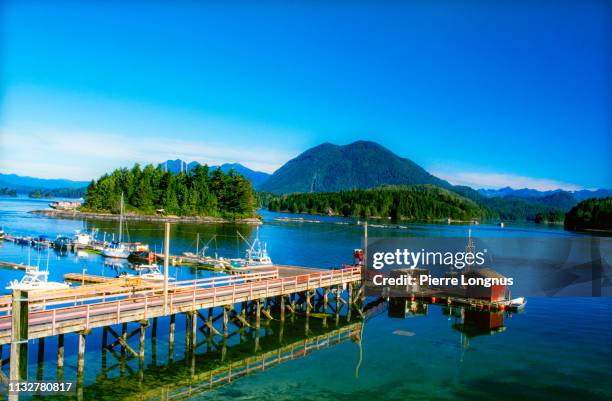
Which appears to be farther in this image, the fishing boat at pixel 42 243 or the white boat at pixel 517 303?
the fishing boat at pixel 42 243

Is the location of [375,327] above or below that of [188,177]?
below

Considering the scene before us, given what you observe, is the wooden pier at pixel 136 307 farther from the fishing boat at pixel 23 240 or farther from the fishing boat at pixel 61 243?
the fishing boat at pixel 23 240

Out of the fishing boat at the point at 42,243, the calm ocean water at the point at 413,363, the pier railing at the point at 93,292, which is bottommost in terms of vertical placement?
the calm ocean water at the point at 413,363

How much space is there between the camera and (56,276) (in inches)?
2238

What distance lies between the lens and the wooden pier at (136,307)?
74.5 ft

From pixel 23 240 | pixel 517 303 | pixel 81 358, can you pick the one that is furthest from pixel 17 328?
pixel 23 240

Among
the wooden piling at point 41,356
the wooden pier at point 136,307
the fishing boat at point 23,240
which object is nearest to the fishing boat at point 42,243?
the fishing boat at point 23,240

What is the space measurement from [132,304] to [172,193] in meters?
131

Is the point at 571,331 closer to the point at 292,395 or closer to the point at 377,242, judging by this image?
the point at 292,395

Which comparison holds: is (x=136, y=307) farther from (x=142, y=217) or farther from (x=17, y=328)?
(x=142, y=217)

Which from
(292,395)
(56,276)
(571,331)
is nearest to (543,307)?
(571,331)

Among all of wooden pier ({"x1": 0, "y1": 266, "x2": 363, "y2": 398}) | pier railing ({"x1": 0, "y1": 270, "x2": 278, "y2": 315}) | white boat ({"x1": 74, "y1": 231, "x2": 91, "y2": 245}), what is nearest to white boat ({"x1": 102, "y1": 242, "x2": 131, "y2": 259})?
white boat ({"x1": 74, "y1": 231, "x2": 91, "y2": 245})

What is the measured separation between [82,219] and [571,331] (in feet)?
434

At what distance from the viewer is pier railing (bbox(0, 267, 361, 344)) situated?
2398 centimetres
